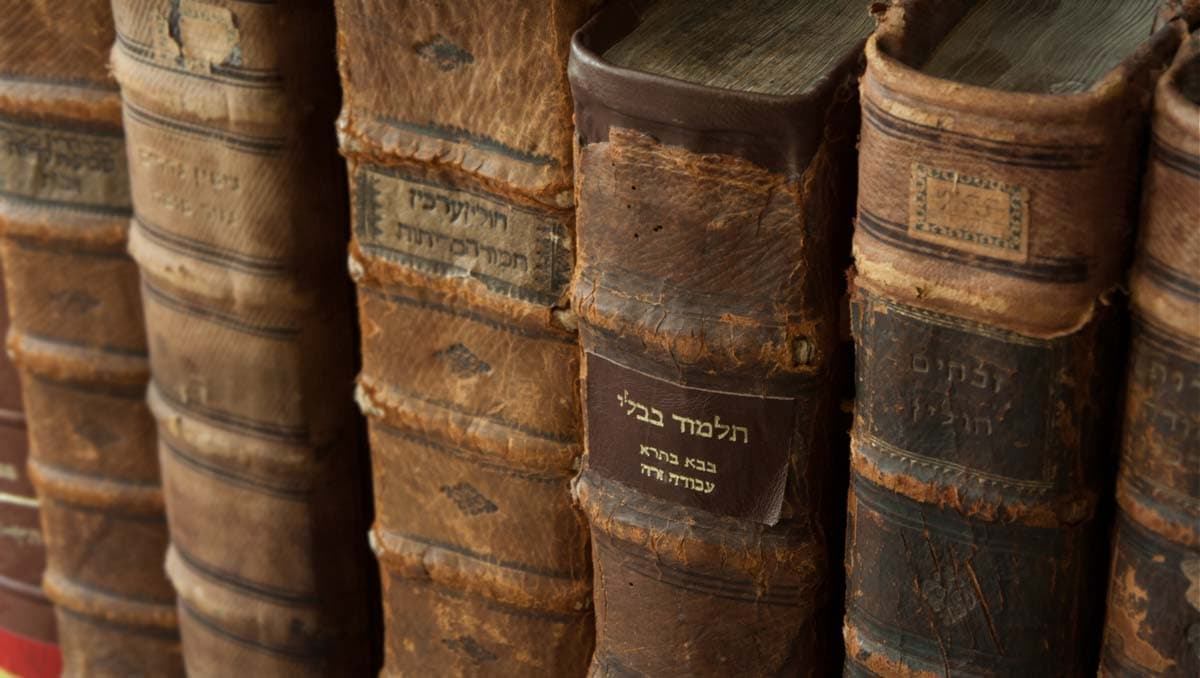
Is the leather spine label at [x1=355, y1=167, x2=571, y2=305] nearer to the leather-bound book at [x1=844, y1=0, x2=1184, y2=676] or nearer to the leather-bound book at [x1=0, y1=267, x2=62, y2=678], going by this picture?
the leather-bound book at [x1=844, y1=0, x2=1184, y2=676]

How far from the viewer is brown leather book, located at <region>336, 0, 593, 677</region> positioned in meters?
1.02

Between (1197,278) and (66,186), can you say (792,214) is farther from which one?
(66,186)

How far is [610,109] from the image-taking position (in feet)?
3.07

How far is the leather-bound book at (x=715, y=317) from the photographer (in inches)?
36.0

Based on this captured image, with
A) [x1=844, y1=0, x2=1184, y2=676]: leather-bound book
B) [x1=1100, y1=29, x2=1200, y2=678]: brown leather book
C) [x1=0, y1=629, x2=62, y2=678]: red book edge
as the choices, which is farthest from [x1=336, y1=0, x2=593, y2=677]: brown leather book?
[x1=0, y1=629, x2=62, y2=678]: red book edge

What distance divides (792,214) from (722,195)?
4 centimetres

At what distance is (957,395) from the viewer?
34.6 inches

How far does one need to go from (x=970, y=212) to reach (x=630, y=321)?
0.70 ft

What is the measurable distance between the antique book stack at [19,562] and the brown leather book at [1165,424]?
938mm

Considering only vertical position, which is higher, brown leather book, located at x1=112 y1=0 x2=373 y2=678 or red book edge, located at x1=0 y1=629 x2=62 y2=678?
brown leather book, located at x1=112 y1=0 x2=373 y2=678

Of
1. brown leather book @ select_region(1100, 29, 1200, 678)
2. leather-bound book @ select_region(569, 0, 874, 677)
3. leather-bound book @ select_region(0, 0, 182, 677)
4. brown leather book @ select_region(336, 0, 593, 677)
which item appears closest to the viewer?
brown leather book @ select_region(1100, 29, 1200, 678)

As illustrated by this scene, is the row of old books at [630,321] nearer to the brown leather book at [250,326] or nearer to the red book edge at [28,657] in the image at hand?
the brown leather book at [250,326]

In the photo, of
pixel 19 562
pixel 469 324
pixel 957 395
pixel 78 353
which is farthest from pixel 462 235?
pixel 19 562

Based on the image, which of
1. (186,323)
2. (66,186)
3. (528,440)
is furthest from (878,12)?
(66,186)
